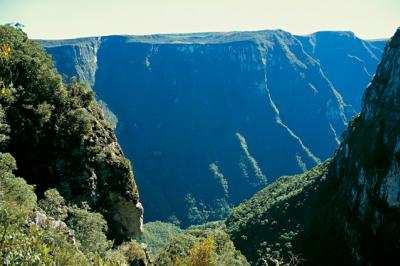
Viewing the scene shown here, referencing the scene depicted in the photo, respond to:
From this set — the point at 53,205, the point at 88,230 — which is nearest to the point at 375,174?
the point at 88,230

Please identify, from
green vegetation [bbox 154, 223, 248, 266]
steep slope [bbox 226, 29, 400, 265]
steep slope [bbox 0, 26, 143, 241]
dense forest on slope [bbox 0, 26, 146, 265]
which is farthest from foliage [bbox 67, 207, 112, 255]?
steep slope [bbox 226, 29, 400, 265]

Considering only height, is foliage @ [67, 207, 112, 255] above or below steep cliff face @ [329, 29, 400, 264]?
below

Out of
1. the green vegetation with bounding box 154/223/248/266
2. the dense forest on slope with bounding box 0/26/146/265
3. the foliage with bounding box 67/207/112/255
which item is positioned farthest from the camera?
the green vegetation with bounding box 154/223/248/266

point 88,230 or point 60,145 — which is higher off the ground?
point 60,145

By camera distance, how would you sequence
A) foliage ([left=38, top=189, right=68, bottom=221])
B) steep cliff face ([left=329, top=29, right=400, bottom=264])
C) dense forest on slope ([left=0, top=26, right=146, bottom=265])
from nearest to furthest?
foliage ([left=38, top=189, right=68, bottom=221]) → dense forest on slope ([left=0, top=26, right=146, bottom=265]) → steep cliff face ([left=329, top=29, right=400, bottom=264])

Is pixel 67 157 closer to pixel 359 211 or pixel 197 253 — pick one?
pixel 197 253

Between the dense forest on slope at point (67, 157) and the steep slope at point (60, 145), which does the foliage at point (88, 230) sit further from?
the steep slope at point (60, 145)

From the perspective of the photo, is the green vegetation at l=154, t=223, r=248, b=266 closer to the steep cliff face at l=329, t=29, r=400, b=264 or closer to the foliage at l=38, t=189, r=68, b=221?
the foliage at l=38, t=189, r=68, b=221
